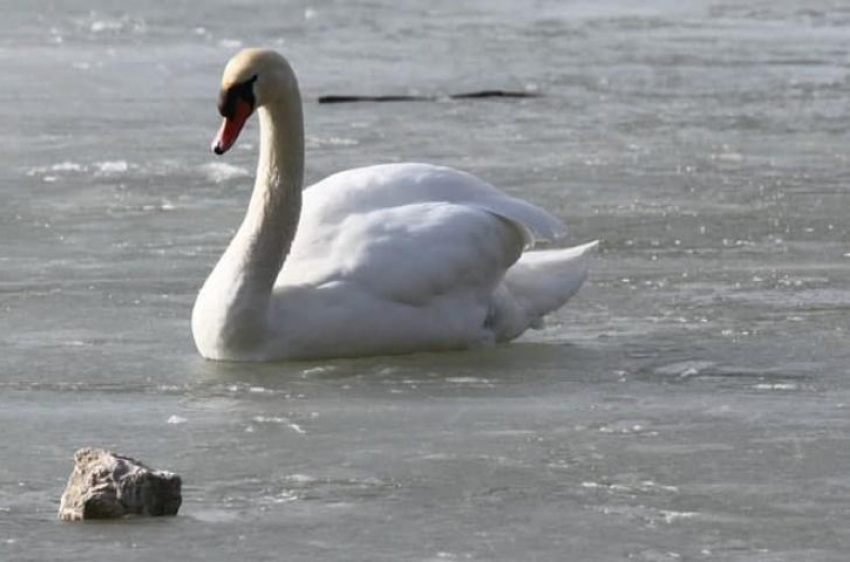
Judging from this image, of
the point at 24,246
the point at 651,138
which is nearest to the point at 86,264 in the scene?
the point at 24,246

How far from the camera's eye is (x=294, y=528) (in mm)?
4992

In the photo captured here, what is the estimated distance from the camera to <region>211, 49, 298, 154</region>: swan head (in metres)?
7.40

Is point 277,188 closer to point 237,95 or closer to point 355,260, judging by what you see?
point 237,95

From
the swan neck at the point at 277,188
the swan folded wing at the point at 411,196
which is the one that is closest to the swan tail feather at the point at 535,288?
the swan folded wing at the point at 411,196

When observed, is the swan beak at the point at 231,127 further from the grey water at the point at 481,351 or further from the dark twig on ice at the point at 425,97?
the dark twig on ice at the point at 425,97

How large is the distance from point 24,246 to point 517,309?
2300 millimetres

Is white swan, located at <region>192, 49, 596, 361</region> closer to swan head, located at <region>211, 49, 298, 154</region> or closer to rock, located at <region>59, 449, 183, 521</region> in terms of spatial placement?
swan head, located at <region>211, 49, 298, 154</region>

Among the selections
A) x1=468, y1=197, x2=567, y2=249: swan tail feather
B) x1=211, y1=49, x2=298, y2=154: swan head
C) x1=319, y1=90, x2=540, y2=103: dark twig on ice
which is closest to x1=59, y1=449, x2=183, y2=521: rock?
x1=211, y1=49, x2=298, y2=154: swan head

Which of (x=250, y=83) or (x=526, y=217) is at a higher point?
(x=250, y=83)

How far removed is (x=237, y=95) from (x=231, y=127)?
0.42ft

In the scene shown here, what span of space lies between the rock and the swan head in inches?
96.7

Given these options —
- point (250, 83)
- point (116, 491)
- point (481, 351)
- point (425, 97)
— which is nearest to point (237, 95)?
point (250, 83)

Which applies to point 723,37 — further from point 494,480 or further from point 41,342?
point 494,480

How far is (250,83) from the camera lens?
7.43 meters
